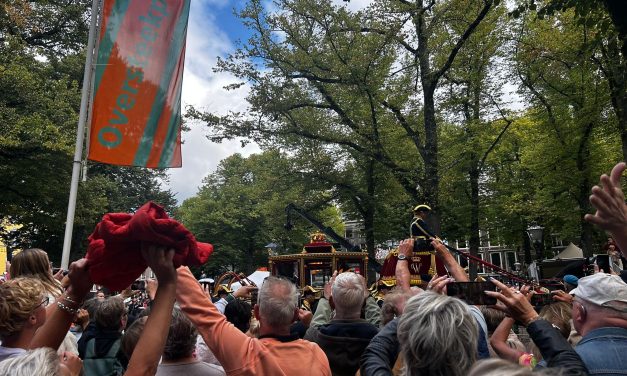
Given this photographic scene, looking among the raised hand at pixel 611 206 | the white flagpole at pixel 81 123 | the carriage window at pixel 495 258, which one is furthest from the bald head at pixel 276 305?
the carriage window at pixel 495 258

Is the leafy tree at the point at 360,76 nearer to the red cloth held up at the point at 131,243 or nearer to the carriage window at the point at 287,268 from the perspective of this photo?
the carriage window at the point at 287,268

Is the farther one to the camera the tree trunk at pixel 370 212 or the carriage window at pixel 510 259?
the carriage window at pixel 510 259

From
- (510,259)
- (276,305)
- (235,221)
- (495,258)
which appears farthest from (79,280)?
(495,258)

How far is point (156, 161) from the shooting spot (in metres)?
7.41

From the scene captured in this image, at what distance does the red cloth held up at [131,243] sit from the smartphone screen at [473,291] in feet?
4.33

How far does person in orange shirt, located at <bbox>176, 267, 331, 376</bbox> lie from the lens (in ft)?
8.29

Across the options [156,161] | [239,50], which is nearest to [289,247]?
[239,50]

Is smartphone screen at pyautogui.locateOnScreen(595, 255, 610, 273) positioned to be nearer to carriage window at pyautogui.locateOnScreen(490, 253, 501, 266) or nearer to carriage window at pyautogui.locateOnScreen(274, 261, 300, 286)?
carriage window at pyautogui.locateOnScreen(274, 261, 300, 286)

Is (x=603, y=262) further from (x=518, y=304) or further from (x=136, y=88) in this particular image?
(x=136, y=88)

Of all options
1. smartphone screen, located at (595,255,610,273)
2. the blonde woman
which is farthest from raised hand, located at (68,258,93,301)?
smartphone screen, located at (595,255,610,273)

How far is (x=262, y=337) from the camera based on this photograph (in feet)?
9.33

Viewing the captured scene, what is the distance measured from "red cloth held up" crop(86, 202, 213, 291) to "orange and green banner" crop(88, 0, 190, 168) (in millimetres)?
5045

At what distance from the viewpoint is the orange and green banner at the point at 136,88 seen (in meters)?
7.11

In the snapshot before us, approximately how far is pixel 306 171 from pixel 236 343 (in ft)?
70.5
